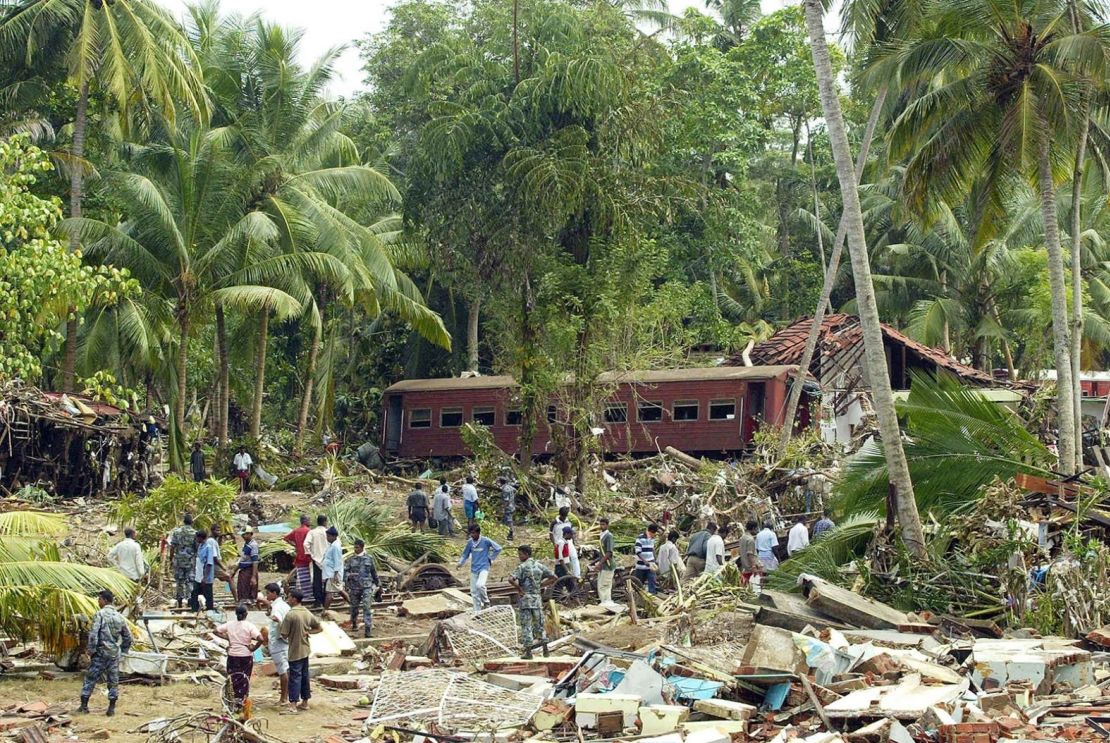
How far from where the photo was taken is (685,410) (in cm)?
3300

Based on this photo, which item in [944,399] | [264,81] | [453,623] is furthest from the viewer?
[264,81]

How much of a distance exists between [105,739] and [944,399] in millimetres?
10966

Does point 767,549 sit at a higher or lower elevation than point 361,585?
higher

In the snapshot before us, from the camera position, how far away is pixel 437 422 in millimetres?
36500

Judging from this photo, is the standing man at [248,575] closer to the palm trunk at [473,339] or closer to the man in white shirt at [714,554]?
the man in white shirt at [714,554]

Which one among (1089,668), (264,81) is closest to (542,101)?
(264,81)

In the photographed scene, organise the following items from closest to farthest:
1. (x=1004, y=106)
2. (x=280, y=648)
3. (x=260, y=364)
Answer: (x=280, y=648)
(x=1004, y=106)
(x=260, y=364)

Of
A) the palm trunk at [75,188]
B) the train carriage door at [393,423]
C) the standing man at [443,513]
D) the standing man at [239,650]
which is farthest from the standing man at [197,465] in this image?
the standing man at [239,650]

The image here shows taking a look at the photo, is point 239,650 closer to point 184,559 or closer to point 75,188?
point 184,559

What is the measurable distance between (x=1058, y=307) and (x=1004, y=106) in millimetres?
3190

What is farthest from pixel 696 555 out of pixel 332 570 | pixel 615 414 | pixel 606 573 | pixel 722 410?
pixel 615 414

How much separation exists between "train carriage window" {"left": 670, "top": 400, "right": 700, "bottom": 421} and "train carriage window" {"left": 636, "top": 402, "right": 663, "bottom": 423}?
0.42 meters

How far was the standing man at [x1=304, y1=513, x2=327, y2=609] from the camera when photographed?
18656 millimetres

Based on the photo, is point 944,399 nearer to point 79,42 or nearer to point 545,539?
point 545,539
